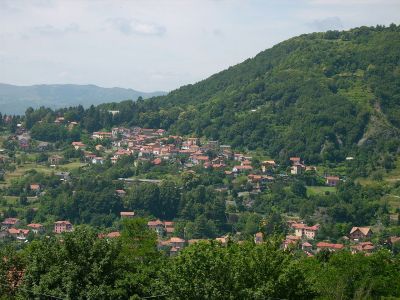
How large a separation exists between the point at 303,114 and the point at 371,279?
65949 millimetres

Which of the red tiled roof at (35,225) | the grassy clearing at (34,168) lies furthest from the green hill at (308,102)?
the red tiled roof at (35,225)

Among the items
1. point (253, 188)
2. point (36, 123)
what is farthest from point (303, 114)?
point (36, 123)

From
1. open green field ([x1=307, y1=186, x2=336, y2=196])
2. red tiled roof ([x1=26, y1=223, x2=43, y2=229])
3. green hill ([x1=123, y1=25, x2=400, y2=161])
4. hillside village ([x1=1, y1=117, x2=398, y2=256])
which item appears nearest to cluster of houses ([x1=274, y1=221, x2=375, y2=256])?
hillside village ([x1=1, y1=117, x2=398, y2=256])

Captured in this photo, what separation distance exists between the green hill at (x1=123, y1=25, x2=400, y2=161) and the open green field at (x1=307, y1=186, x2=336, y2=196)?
30.0ft

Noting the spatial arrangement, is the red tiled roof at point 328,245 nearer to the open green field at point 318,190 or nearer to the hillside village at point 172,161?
the hillside village at point 172,161

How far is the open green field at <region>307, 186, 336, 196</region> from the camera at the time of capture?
67.7 meters

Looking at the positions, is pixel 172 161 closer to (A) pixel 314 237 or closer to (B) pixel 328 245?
(A) pixel 314 237

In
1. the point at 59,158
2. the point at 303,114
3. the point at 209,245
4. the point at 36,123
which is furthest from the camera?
the point at 36,123

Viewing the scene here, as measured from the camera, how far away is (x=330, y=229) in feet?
190

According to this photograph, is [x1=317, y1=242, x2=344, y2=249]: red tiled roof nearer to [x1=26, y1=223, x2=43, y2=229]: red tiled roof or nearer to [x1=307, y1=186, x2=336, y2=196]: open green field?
[x1=307, y1=186, x2=336, y2=196]: open green field

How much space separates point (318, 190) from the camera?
227ft

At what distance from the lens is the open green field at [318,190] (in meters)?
67.7

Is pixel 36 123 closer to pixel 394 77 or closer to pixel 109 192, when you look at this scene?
pixel 109 192

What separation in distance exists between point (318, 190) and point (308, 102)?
21.2 m
